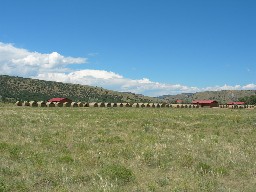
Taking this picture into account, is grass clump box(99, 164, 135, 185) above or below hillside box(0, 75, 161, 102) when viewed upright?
below

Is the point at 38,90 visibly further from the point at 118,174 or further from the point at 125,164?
the point at 118,174

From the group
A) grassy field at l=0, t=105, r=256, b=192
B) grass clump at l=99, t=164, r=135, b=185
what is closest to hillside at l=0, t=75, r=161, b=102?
grassy field at l=0, t=105, r=256, b=192

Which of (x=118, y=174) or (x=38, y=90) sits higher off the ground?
(x=38, y=90)

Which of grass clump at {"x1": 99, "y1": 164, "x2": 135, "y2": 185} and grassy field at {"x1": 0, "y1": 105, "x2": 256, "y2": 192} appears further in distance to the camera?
grass clump at {"x1": 99, "y1": 164, "x2": 135, "y2": 185}

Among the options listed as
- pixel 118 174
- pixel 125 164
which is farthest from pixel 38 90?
pixel 118 174

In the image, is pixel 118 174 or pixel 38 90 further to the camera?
A: pixel 38 90

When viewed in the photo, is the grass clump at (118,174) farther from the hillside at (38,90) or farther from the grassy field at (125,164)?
the hillside at (38,90)

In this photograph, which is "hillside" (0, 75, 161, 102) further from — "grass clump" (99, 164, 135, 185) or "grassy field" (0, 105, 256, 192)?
"grass clump" (99, 164, 135, 185)

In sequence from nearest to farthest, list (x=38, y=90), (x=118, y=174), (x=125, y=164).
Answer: (x=118, y=174) → (x=125, y=164) → (x=38, y=90)

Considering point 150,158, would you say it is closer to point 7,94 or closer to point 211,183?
point 211,183

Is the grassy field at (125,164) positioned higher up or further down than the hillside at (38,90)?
further down

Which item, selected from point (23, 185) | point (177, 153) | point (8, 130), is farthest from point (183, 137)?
point (23, 185)

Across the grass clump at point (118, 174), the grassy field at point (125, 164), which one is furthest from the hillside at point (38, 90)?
the grass clump at point (118, 174)

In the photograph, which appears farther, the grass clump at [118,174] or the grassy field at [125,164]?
the grass clump at [118,174]
